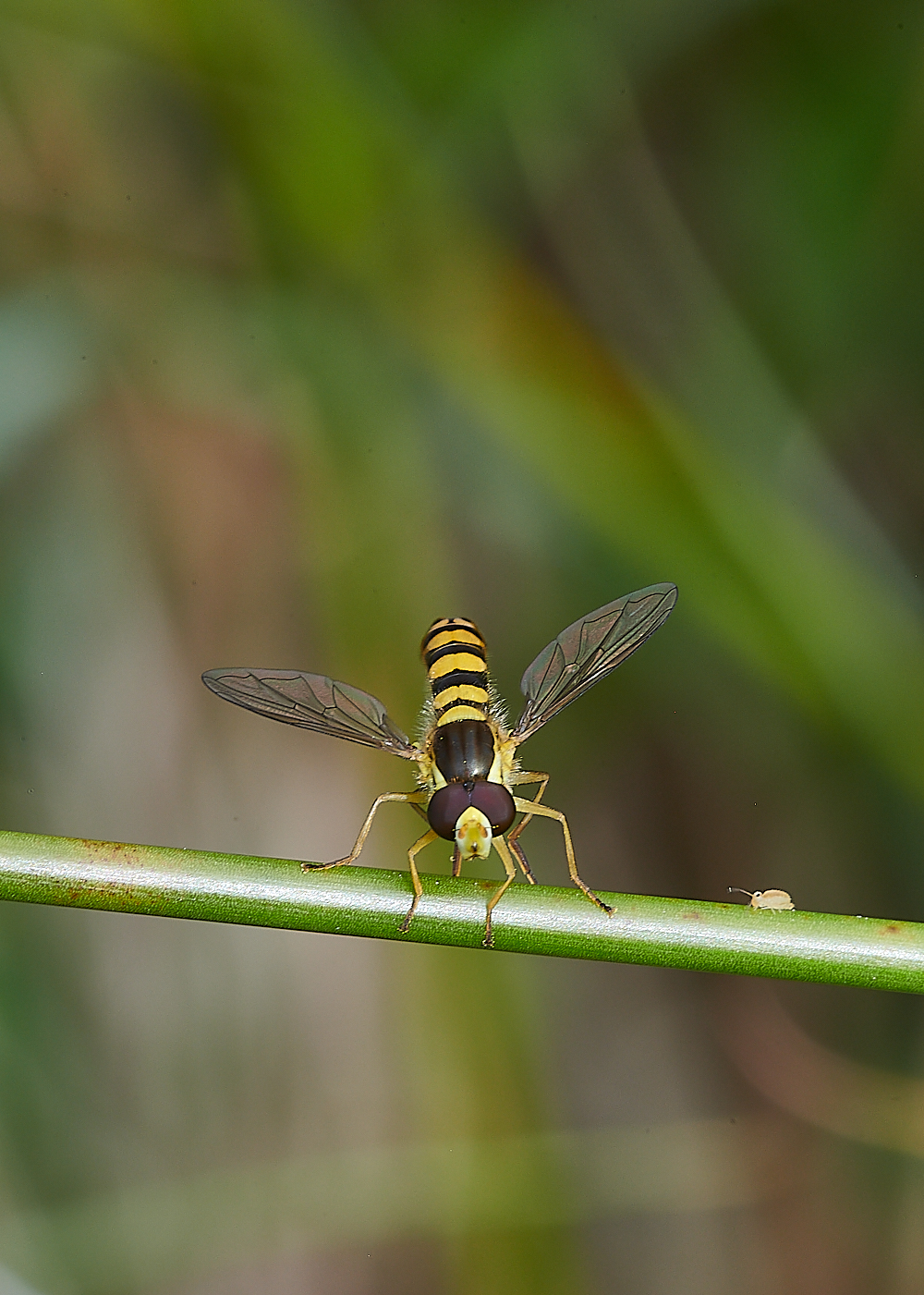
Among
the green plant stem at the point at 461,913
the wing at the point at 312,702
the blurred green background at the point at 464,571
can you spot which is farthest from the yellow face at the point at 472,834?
the blurred green background at the point at 464,571

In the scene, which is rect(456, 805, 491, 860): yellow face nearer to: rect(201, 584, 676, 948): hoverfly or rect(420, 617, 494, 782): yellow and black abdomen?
rect(201, 584, 676, 948): hoverfly

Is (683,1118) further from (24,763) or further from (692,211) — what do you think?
(692,211)

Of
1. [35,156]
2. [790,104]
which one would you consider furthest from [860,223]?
[35,156]

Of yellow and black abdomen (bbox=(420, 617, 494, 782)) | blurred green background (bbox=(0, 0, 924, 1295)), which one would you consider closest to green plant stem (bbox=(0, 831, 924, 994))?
yellow and black abdomen (bbox=(420, 617, 494, 782))

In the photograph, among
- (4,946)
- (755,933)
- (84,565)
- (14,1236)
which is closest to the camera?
(755,933)

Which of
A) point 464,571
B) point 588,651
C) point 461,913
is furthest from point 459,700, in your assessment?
point 464,571

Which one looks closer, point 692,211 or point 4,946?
point 4,946
